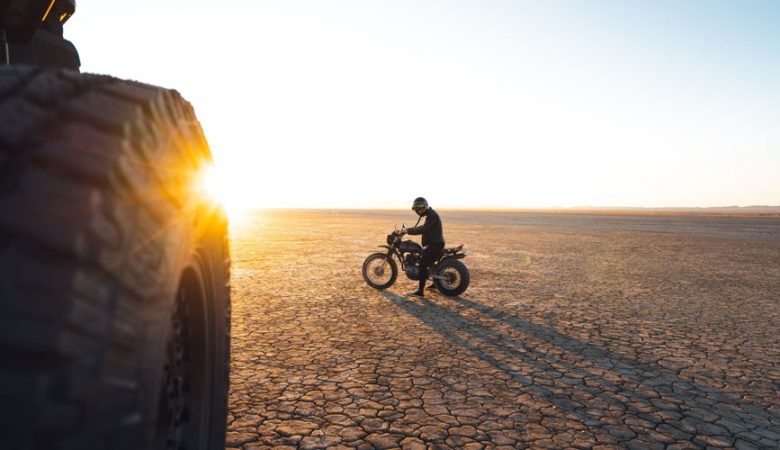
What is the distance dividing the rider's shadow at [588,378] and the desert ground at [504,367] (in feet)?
0.06

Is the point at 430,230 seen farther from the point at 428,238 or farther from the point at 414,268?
the point at 414,268

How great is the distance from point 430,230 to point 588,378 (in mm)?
4176

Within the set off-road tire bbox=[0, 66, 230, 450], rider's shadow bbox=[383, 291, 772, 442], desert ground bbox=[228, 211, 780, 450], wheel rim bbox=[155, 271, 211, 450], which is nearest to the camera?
off-road tire bbox=[0, 66, 230, 450]

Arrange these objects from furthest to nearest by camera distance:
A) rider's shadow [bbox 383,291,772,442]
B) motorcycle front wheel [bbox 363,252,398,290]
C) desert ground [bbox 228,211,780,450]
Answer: motorcycle front wheel [bbox 363,252,398,290] < rider's shadow [bbox 383,291,772,442] < desert ground [bbox 228,211,780,450]

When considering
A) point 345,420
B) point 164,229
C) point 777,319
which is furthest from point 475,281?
point 164,229

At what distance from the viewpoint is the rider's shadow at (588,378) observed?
3.62m

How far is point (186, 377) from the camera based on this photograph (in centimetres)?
174

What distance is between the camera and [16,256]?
0.80 m

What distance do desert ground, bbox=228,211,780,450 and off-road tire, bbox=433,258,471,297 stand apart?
18 centimetres

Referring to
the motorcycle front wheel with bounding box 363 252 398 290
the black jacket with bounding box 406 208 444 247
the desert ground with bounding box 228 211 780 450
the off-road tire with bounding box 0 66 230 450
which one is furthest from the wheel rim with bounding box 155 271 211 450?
the motorcycle front wheel with bounding box 363 252 398 290

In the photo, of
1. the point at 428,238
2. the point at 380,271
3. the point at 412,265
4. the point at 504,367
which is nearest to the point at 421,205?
the point at 428,238

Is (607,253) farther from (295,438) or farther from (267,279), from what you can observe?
(295,438)

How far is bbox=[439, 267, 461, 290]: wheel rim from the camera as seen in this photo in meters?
8.02

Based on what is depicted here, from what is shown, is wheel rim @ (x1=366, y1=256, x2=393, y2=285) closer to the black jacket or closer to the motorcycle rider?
the motorcycle rider
